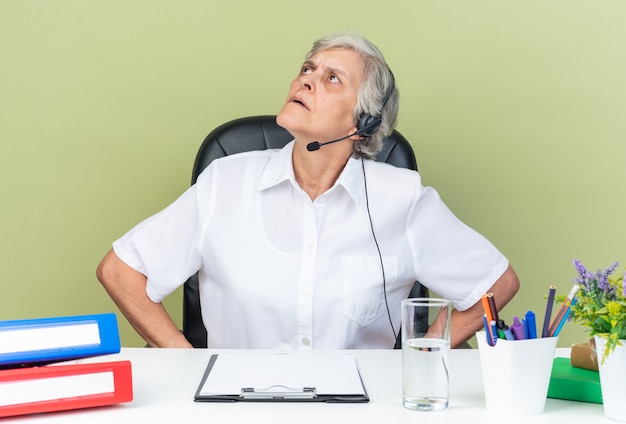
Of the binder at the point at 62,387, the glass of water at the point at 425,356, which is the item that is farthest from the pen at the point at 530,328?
the binder at the point at 62,387

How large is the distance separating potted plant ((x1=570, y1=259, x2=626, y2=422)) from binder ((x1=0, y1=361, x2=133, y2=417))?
0.62 meters

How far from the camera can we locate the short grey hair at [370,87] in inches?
79.8

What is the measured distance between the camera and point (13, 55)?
2.44 m

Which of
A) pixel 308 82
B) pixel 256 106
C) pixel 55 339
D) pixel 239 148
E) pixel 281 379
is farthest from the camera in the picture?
pixel 256 106

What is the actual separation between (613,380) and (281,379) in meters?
0.46

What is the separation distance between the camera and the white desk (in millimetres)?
1084

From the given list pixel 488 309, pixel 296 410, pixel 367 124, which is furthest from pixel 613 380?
pixel 367 124

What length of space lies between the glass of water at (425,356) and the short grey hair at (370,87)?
3.18 ft

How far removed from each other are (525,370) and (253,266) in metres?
0.91

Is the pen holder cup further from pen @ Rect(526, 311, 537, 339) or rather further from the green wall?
the green wall

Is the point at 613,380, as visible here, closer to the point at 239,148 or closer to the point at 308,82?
the point at 308,82

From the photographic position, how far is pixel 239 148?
213cm

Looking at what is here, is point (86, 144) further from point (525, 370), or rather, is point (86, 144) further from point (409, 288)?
point (525, 370)

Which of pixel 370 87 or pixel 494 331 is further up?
pixel 370 87
